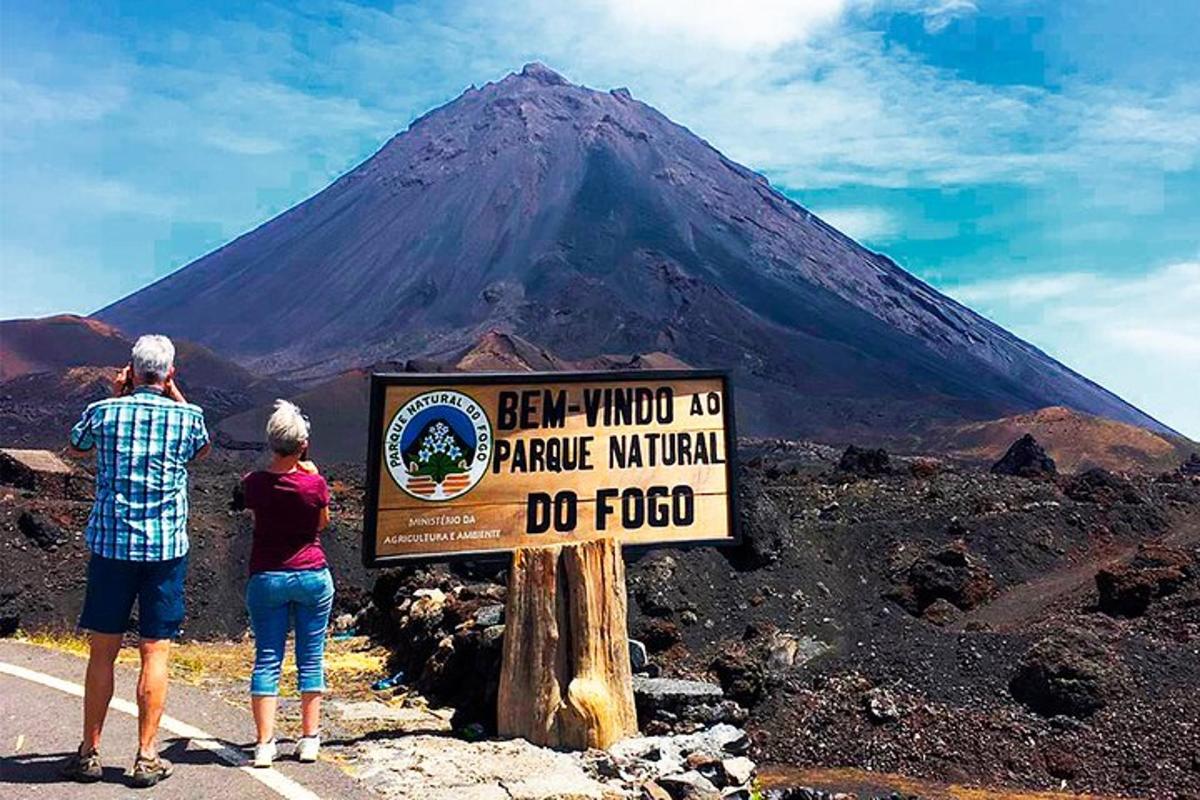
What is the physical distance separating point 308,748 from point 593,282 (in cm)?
8776

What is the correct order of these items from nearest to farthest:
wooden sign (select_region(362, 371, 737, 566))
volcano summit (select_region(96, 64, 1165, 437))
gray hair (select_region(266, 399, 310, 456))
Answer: gray hair (select_region(266, 399, 310, 456))
wooden sign (select_region(362, 371, 737, 566))
volcano summit (select_region(96, 64, 1165, 437))

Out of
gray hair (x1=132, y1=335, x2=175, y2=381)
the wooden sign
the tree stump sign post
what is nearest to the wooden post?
the tree stump sign post

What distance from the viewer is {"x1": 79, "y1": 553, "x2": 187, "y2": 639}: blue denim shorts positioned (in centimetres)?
456

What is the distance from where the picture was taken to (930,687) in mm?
10344

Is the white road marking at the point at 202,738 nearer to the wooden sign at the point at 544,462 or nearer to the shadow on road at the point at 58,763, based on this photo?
the shadow on road at the point at 58,763

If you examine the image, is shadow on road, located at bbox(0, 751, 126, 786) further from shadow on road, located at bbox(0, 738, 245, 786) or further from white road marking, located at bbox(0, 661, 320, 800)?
white road marking, located at bbox(0, 661, 320, 800)

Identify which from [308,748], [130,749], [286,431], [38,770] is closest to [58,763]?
[38,770]

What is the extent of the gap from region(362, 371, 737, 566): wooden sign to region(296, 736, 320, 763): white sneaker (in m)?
1.29

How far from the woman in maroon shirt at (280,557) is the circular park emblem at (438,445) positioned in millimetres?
1261

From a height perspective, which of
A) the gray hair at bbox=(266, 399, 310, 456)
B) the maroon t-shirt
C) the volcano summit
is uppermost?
the volcano summit

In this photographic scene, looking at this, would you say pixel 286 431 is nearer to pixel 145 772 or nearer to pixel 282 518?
pixel 282 518

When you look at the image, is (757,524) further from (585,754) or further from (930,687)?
(585,754)

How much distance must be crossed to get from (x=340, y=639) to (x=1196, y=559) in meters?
10.6

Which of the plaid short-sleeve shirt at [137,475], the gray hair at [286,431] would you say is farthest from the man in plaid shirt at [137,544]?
the gray hair at [286,431]
